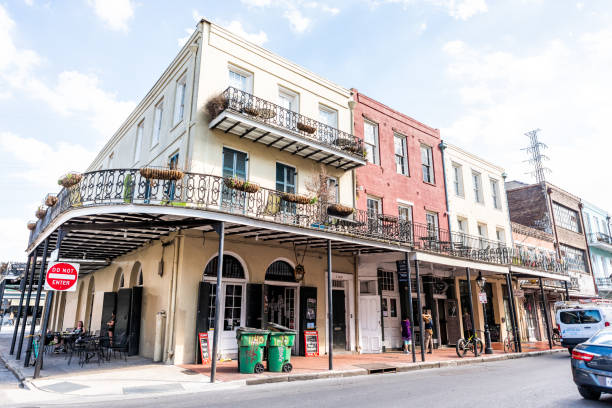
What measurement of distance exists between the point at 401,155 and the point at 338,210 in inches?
285

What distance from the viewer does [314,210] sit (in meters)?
13.3

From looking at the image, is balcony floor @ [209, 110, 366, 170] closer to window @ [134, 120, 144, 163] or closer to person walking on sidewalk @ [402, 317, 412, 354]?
window @ [134, 120, 144, 163]

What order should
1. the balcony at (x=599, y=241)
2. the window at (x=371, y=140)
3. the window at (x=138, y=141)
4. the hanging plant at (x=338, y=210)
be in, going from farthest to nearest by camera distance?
the balcony at (x=599, y=241)
the window at (x=371, y=140)
the window at (x=138, y=141)
the hanging plant at (x=338, y=210)

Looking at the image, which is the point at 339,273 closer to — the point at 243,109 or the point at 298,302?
the point at 298,302

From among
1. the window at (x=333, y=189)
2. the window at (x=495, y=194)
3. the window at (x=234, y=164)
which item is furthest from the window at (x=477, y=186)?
the window at (x=234, y=164)

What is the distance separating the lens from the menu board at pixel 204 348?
36.0 ft

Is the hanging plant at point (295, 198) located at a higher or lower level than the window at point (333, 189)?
lower

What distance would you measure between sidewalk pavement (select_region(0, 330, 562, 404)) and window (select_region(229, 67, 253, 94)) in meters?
8.82

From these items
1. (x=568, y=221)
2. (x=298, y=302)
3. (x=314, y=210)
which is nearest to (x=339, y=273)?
(x=298, y=302)

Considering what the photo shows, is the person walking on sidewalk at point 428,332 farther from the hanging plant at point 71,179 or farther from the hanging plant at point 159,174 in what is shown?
the hanging plant at point 71,179

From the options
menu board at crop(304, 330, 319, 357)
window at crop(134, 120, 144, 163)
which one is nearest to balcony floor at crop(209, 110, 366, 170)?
window at crop(134, 120, 144, 163)

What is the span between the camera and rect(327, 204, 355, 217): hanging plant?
1325 centimetres

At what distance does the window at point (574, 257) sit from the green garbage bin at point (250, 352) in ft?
88.2

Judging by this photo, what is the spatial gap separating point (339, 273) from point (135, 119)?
11.0m
